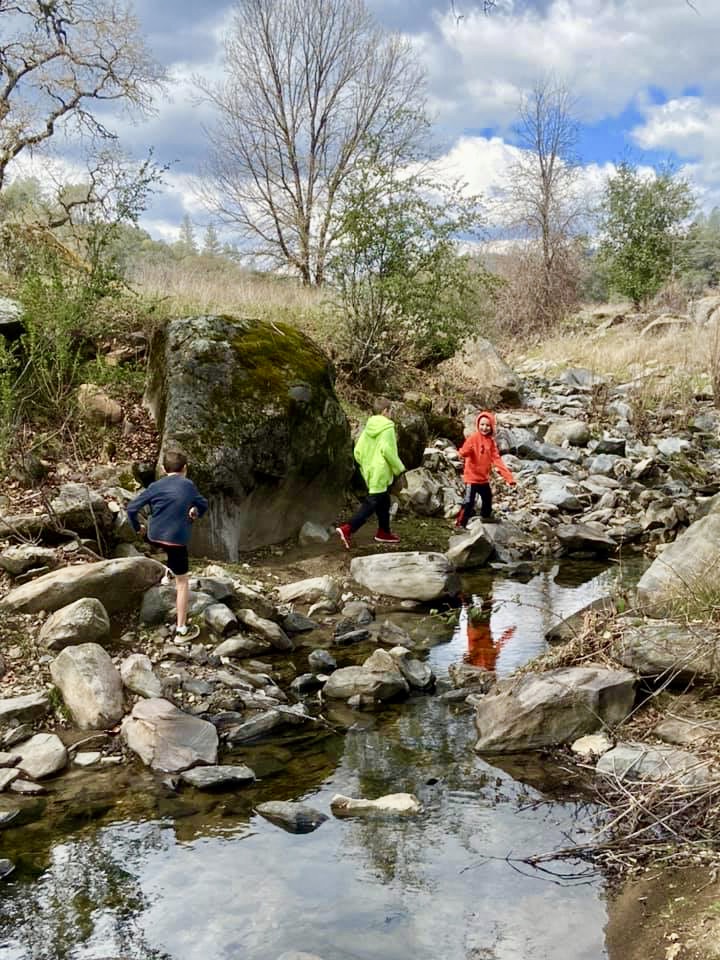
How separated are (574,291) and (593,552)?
23.8m

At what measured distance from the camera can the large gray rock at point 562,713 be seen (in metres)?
5.12

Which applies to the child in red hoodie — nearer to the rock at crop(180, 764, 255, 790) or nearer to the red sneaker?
the red sneaker

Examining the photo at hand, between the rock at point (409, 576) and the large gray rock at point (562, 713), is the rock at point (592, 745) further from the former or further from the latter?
the rock at point (409, 576)

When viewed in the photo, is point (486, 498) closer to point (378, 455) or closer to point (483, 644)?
point (378, 455)

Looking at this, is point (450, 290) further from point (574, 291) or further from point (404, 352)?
point (574, 291)

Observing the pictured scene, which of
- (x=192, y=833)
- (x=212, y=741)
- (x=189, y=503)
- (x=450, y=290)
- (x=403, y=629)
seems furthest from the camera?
(x=450, y=290)

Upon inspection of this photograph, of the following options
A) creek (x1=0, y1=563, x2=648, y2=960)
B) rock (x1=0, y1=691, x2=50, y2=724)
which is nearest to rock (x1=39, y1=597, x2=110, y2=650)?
rock (x1=0, y1=691, x2=50, y2=724)

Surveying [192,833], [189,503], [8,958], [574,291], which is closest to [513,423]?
[189,503]

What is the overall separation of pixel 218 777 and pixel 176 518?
8.62 ft

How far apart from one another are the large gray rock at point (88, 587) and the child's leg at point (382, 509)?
3562 mm

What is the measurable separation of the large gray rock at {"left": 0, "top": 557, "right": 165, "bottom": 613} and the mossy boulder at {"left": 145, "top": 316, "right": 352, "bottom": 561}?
5.93 ft

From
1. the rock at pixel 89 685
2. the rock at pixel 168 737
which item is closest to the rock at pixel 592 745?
the rock at pixel 168 737

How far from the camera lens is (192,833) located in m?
4.27

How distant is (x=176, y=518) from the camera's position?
691 centimetres
